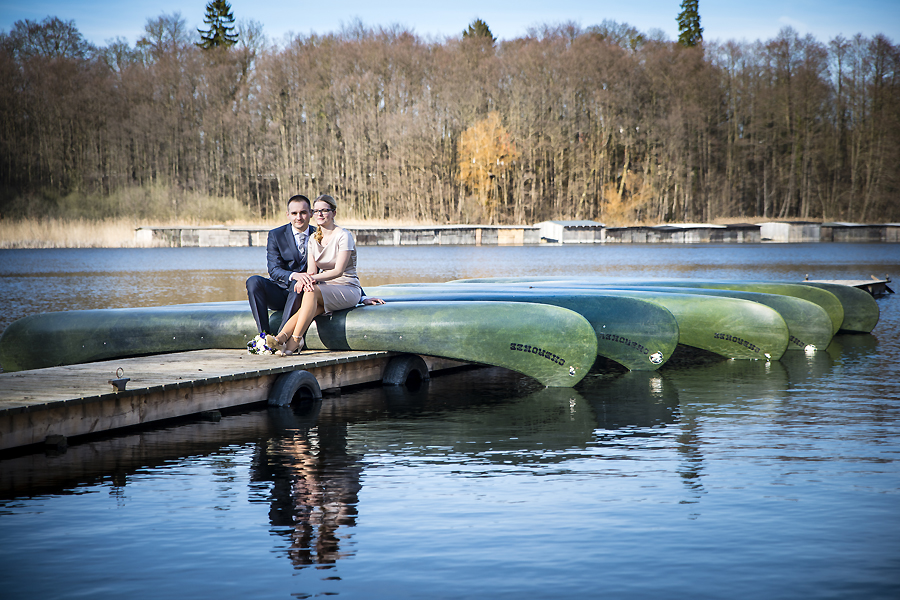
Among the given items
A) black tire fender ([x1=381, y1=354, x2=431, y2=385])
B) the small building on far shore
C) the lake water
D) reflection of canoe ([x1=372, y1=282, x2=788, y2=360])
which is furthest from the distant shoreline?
the lake water

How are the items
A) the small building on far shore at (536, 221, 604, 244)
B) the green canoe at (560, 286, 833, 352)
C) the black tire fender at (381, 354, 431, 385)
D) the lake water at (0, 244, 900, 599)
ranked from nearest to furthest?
the lake water at (0, 244, 900, 599) < the black tire fender at (381, 354, 431, 385) < the green canoe at (560, 286, 833, 352) < the small building on far shore at (536, 221, 604, 244)

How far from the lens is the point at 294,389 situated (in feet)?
26.6

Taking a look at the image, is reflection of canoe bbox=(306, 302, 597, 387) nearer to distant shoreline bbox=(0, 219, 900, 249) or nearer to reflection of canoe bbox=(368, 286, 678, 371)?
reflection of canoe bbox=(368, 286, 678, 371)

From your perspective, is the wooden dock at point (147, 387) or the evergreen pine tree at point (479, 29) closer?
the wooden dock at point (147, 387)

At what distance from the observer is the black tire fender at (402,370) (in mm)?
9586

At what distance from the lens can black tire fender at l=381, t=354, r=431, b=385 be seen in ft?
31.4

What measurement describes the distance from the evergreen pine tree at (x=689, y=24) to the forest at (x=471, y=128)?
671 cm

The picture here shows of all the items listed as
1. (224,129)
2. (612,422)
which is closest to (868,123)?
(224,129)

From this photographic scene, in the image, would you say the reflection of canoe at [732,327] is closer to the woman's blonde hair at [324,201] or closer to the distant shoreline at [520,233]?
the woman's blonde hair at [324,201]

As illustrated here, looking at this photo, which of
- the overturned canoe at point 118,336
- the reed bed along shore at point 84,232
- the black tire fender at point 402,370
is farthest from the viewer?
the reed bed along shore at point 84,232

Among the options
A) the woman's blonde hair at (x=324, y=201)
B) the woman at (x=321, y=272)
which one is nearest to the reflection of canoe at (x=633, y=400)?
the woman at (x=321, y=272)

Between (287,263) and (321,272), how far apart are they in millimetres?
321

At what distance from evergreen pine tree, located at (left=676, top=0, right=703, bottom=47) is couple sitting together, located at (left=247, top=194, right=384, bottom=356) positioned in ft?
241

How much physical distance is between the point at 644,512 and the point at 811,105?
67892 millimetres
